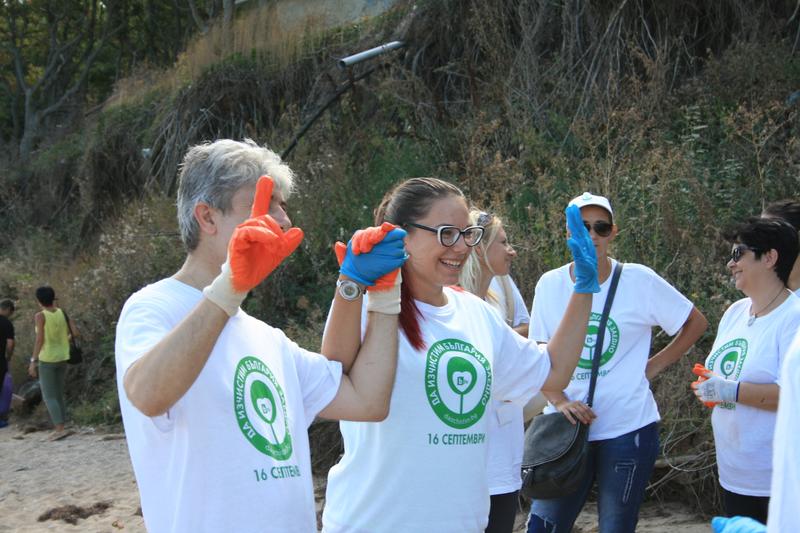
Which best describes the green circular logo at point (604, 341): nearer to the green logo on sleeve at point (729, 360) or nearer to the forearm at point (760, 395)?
the green logo on sleeve at point (729, 360)

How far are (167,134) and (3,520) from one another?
872 cm

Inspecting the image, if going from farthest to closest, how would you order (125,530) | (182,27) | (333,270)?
(182,27) → (333,270) → (125,530)

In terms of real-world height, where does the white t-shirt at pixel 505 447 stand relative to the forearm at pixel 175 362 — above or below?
below

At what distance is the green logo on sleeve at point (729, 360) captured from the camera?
372 cm

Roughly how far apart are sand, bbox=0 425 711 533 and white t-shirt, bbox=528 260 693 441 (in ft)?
5.67

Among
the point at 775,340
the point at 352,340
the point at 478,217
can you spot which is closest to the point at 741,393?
the point at 775,340

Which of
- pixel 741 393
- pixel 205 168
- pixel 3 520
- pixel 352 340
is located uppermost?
pixel 205 168

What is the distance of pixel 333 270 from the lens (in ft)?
32.1

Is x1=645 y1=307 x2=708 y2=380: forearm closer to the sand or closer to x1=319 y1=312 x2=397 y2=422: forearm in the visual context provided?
the sand

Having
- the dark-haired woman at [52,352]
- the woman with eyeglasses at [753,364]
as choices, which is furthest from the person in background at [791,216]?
the dark-haired woman at [52,352]

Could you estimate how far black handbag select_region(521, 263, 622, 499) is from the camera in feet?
12.7

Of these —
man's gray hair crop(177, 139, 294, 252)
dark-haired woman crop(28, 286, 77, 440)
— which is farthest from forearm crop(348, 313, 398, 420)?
dark-haired woman crop(28, 286, 77, 440)

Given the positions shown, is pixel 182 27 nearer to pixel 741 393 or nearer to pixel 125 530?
pixel 125 530

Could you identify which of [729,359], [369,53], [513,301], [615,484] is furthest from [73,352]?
[729,359]
